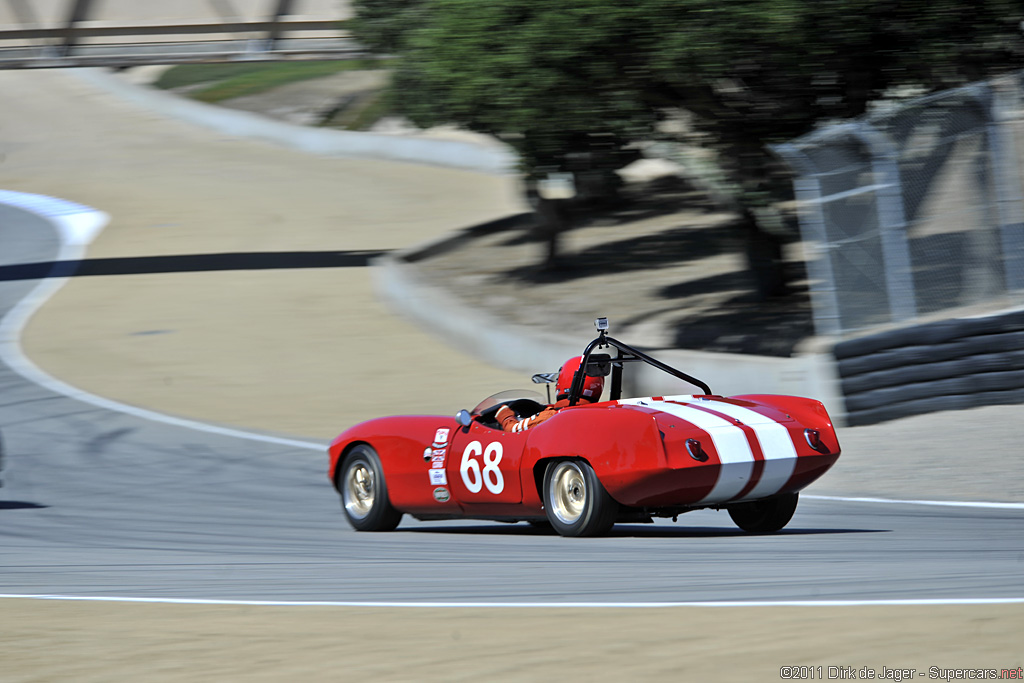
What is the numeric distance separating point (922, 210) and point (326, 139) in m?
37.1

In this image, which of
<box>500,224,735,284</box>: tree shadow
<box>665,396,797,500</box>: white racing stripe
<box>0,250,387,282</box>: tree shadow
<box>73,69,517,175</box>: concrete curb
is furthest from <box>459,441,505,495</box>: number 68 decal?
<box>73,69,517,175</box>: concrete curb

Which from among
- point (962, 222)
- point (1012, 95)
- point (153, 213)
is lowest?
point (962, 222)

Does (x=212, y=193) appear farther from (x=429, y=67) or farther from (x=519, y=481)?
(x=519, y=481)

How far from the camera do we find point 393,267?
24.6 m

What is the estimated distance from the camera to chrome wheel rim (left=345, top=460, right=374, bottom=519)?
30.2 feet

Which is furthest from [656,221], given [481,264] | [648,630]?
[648,630]

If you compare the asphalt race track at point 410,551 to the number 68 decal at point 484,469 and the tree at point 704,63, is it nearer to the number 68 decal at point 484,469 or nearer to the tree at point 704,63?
the number 68 decal at point 484,469

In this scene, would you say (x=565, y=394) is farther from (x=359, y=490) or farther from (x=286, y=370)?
(x=286, y=370)

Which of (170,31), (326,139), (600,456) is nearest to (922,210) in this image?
(600,456)

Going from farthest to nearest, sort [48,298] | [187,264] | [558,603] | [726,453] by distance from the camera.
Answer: [187,264], [48,298], [726,453], [558,603]

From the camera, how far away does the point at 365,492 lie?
30.5ft

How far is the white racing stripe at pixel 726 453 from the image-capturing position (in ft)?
23.7

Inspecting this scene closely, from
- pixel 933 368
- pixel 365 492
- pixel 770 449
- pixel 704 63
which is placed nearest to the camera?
pixel 770 449

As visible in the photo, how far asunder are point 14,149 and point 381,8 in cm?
2835
